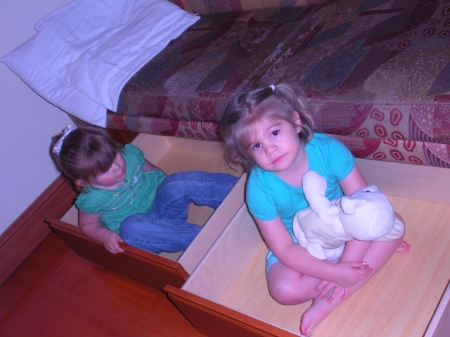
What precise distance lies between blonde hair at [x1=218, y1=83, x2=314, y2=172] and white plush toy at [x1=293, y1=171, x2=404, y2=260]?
14cm

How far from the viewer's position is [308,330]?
98cm

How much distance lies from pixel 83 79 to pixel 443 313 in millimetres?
1350

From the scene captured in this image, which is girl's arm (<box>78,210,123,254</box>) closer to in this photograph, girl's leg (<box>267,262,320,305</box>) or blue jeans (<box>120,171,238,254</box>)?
blue jeans (<box>120,171,238,254</box>)

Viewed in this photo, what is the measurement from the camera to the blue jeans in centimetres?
130

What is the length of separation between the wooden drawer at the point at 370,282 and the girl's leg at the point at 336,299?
4 centimetres

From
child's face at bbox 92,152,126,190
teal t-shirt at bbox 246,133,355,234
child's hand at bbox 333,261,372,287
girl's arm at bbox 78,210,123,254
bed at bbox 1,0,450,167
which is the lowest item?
child's hand at bbox 333,261,372,287

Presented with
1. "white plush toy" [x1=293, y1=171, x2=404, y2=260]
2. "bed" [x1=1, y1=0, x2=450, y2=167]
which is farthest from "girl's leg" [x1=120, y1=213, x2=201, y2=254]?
"white plush toy" [x1=293, y1=171, x2=404, y2=260]

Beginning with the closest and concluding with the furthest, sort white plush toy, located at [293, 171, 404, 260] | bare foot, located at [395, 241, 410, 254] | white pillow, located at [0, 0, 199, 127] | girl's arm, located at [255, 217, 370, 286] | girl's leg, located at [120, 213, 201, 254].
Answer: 1. white plush toy, located at [293, 171, 404, 260]
2. girl's arm, located at [255, 217, 370, 286]
3. bare foot, located at [395, 241, 410, 254]
4. girl's leg, located at [120, 213, 201, 254]
5. white pillow, located at [0, 0, 199, 127]

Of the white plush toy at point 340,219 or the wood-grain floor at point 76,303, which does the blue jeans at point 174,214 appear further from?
the white plush toy at point 340,219

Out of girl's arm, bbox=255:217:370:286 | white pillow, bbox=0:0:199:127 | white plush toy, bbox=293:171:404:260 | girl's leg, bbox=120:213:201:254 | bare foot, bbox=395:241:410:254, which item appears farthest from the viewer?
white pillow, bbox=0:0:199:127

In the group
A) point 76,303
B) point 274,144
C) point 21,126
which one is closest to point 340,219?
point 274,144

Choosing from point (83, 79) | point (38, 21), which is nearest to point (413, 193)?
point (83, 79)

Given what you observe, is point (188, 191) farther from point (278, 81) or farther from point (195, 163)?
point (278, 81)

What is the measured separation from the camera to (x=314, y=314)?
0.99 metres
